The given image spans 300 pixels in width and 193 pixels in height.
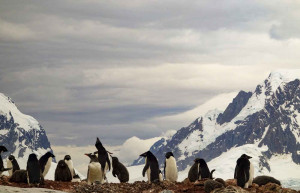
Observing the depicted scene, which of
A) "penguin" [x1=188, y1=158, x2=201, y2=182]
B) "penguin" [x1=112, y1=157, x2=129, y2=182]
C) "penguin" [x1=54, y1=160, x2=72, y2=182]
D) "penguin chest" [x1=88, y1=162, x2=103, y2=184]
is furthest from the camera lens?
"penguin" [x1=112, y1=157, x2=129, y2=182]

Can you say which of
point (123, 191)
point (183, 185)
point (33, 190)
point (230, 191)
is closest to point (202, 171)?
point (183, 185)

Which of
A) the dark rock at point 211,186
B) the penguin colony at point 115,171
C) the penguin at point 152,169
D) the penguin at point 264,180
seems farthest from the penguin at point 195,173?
the dark rock at point 211,186

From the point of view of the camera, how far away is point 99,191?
1359 inches

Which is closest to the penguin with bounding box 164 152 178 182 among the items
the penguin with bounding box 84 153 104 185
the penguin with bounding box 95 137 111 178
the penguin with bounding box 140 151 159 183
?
the penguin with bounding box 140 151 159 183

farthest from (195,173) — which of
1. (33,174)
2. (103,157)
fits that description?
(33,174)

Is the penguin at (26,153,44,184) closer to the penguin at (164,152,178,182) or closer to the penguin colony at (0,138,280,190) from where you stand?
the penguin colony at (0,138,280,190)

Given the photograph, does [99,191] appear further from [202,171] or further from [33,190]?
[202,171]

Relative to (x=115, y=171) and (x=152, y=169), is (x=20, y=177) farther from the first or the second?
(x=152, y=169)

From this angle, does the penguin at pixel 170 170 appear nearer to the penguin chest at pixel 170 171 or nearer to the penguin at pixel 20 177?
the penguin chest at pixel 170 171

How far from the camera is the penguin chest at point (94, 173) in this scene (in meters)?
41.7

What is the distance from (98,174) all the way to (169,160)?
26.5ft

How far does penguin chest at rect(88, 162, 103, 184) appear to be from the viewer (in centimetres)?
4166

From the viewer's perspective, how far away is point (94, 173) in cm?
4178

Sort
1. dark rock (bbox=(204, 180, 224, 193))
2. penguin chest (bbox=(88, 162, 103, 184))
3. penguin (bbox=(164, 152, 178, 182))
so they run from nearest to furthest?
dark rock (bbox=(204, 180, 224, 193))
penguin chest (bbox=(88, 162, 103, 184))
penguin (bbox=(164, 152, 178, 182))
